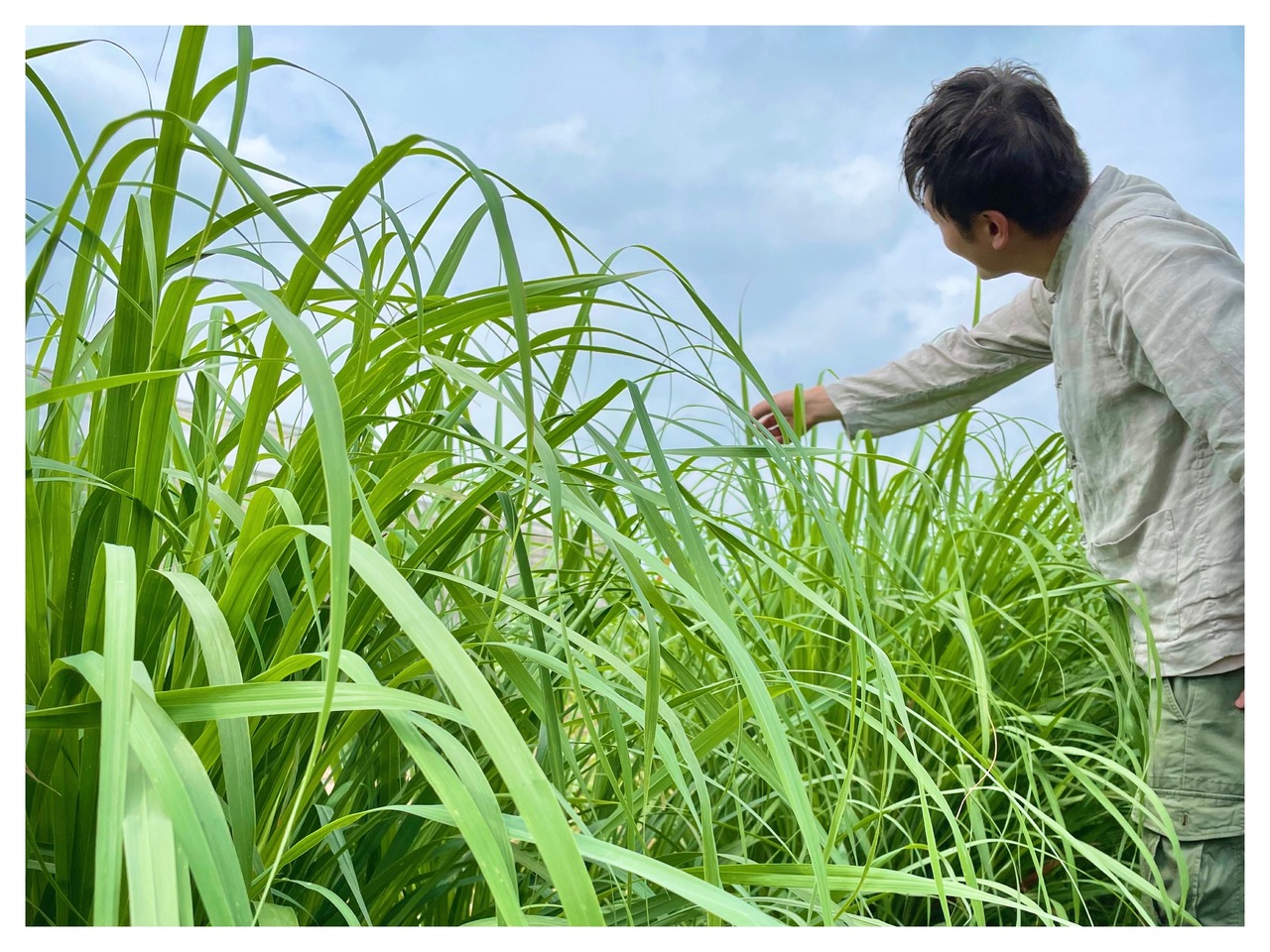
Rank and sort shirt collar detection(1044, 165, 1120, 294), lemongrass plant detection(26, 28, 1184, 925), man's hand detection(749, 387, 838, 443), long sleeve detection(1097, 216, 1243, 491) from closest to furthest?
lemongrass plant detection(26, 28, 1184, 925) < long sleeve detection(1097, 216, 1243, 491) < shirt collar detection(1044, 165, 1120, 294) < man's hand detection(749, 387, 838, 443)

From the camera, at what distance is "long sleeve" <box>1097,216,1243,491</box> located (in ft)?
2.02

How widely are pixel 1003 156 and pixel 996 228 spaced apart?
61 millimetres

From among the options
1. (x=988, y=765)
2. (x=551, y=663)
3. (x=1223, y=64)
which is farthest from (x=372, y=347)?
(x=1223, y=64)

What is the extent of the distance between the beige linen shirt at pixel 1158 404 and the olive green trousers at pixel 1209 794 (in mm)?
29

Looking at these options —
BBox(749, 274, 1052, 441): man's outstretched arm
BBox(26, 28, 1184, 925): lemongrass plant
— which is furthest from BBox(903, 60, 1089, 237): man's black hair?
BBox(26, 28, 1184, 925): lemongrass plant

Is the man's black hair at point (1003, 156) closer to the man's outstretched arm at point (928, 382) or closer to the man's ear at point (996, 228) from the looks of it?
the man's ear at point (996, 228)

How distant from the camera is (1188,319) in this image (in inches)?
24.8

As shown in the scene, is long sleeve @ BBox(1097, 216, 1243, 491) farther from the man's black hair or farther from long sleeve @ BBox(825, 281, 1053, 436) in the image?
long sleeve @ BBox(825, 281, 1053, 436)

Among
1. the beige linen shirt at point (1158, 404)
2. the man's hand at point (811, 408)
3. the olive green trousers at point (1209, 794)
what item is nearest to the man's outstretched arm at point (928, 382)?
the man's hand at point (811, 408)

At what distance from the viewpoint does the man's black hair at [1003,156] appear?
2.56 feet

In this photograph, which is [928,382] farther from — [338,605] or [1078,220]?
[338,605]

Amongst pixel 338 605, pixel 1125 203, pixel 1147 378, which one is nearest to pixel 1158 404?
pixel 1147 378
